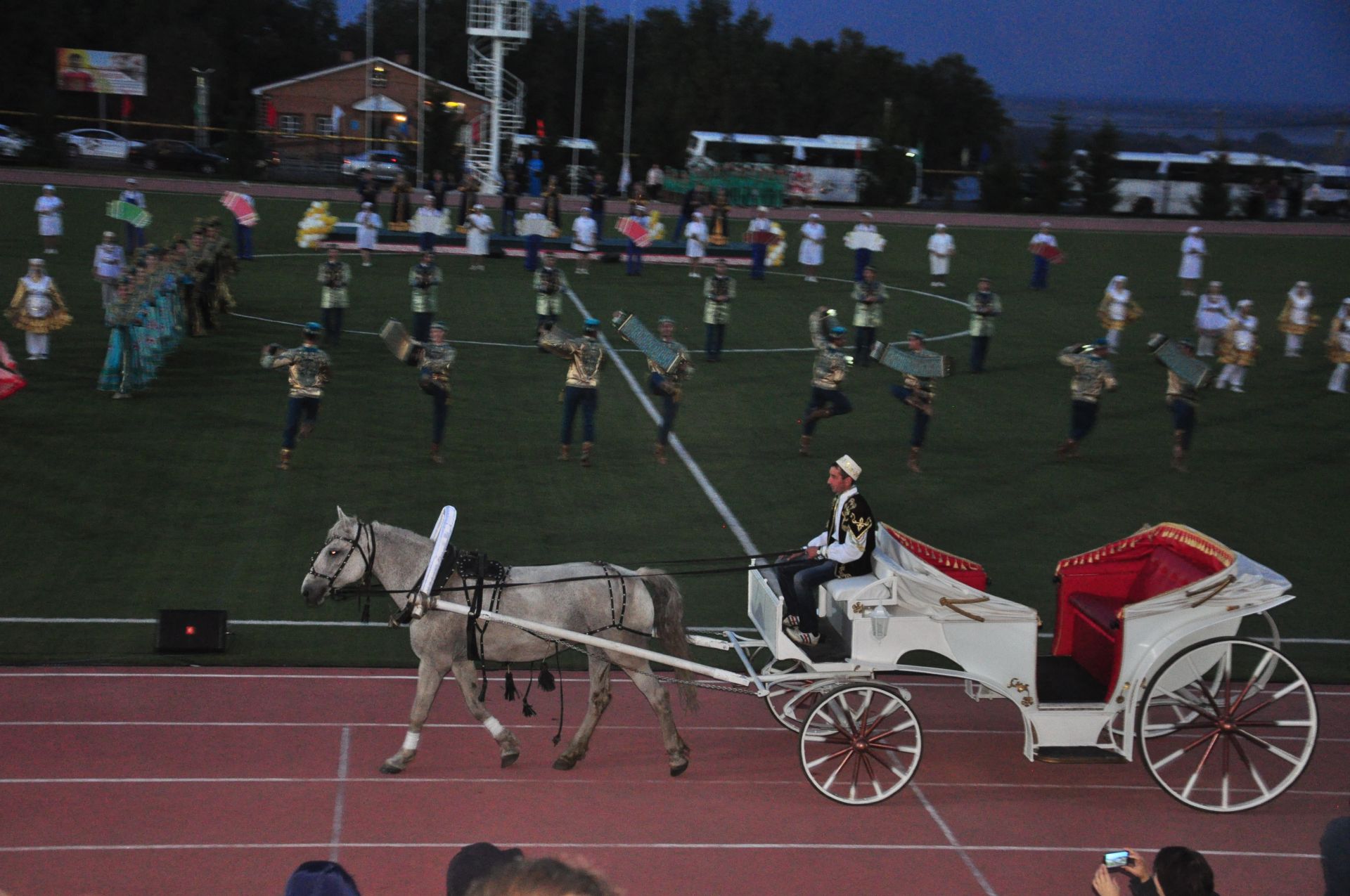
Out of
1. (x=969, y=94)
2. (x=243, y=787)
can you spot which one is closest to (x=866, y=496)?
(x=243, y=787)

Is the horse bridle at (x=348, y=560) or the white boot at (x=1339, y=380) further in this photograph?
the white boot at (x=1339, y=380)

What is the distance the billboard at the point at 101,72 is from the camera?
193 feet

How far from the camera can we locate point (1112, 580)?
10.5m

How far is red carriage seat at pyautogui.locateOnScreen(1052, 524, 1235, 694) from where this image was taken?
984cm

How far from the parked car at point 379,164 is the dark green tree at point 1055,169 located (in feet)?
82.6

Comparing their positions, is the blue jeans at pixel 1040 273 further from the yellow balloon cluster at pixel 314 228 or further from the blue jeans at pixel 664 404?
the blue jeans at pixel 664 404

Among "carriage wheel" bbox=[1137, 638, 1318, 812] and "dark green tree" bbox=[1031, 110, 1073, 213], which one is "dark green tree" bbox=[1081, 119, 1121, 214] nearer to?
"dark green tree" bbox=[1031, 110, 1073, 213]

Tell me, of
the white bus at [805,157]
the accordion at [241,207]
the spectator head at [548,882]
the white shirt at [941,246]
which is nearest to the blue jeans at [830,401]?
the accordion at [241,207]

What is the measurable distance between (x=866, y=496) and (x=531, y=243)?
717 inches

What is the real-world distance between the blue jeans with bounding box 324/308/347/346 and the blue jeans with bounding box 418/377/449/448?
6807 mm

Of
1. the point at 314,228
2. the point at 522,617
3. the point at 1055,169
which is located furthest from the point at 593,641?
the point at 1055,169

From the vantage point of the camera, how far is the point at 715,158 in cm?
5656

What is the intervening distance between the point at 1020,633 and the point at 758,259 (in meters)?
26.4

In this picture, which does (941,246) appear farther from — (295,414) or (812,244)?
(295,414)
